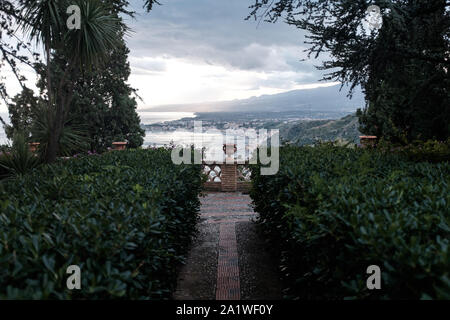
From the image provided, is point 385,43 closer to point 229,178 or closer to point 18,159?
point 229,178

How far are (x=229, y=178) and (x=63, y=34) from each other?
628 centimetres

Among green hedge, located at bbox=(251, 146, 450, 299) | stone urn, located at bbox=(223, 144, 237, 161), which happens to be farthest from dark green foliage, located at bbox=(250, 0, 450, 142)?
stone urn, located at bbox=(223, 144, 237, 161)

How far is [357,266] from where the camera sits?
1.66 meters

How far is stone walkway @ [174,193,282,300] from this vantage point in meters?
3.62

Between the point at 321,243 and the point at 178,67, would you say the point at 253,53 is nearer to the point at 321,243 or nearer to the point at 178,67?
the point at 178,67

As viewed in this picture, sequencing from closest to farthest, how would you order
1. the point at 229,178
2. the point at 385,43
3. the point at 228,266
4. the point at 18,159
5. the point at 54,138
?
the point at 228,266 < the point at 385,43 < the point at 18,159 < the point at 54,138 < the point at 229,178

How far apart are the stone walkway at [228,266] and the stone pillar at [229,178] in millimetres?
3457

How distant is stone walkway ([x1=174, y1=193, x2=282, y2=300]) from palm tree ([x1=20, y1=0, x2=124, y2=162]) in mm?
A: 3626

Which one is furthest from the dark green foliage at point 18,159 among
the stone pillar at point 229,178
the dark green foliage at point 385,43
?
the stone pillar at point 229,178

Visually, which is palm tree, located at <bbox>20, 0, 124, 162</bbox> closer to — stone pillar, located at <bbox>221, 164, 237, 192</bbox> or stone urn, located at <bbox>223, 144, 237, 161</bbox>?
stone urn, located at <bbox>223, 144, 237, 161</bbox>

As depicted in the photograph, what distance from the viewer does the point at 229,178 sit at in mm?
10266

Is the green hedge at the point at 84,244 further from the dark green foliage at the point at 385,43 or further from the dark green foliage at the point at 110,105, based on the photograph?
the dark green foliage at the point at 110,105

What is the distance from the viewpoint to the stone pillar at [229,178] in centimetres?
1019

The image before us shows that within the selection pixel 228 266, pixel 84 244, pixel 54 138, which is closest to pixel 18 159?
pixel 54 138
